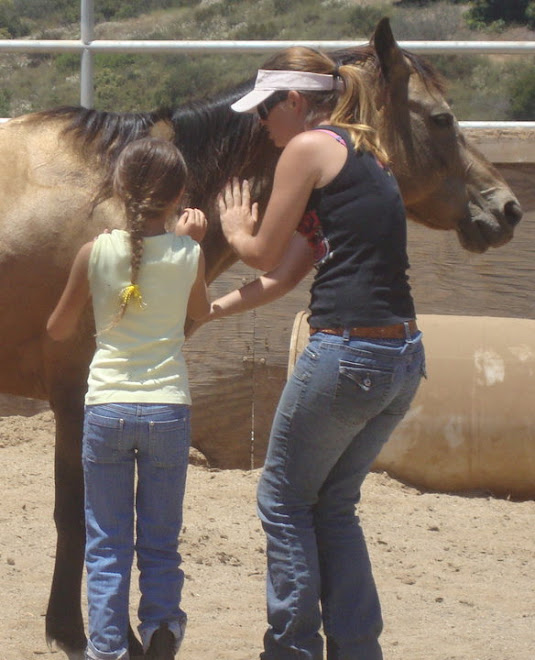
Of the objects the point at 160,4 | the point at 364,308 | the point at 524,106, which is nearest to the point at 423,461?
the point at 364,308

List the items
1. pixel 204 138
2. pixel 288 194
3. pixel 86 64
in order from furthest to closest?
pixel 86 64
pixel 204 138
pixel 288 194

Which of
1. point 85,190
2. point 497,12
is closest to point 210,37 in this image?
point 497,12

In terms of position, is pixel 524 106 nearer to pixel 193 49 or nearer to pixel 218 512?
pixel 193 49

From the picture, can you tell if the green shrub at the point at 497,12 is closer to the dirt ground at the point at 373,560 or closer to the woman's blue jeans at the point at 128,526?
the dirt ground at the point at 373,560

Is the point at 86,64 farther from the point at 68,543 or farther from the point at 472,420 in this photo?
the point at 68,543

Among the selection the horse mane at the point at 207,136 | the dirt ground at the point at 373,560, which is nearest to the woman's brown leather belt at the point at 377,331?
the horse mane at the point at 207,136

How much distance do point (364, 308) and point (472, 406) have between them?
2890mm

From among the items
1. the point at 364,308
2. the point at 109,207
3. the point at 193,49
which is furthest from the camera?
the point at 193,49

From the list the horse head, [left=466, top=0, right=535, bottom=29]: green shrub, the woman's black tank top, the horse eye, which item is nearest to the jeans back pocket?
the woman's black tank top

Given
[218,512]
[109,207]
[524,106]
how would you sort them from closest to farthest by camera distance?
[109,207], [218,512], [524,106]

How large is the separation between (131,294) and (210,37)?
22.7 m

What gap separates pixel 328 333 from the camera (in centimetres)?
256

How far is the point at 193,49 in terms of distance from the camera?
18.4 ft

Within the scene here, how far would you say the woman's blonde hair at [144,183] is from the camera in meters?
2.58
